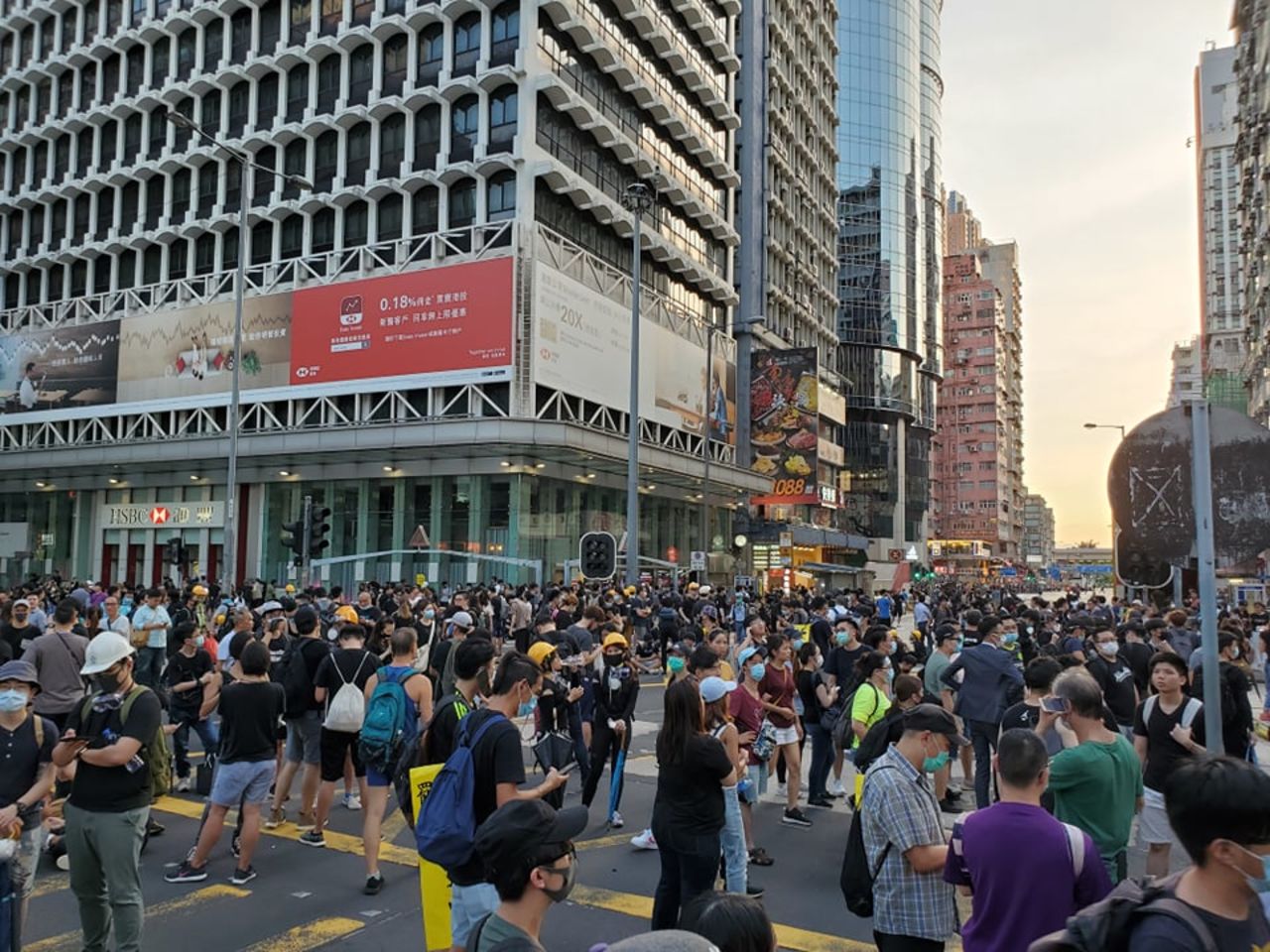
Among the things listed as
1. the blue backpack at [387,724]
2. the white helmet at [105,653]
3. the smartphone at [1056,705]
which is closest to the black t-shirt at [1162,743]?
the smartphone at [1056,705]

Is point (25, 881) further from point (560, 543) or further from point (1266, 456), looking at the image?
point (560, 543)

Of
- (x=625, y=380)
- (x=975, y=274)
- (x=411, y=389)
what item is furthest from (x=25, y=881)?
(x=975, y=274)

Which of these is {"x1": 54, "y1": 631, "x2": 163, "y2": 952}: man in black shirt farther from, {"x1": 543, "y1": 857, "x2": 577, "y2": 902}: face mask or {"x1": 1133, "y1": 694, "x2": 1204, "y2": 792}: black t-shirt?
{"x1": 1133, "y1": 694, "x2": 1204, "y2": 792}: black t-shirt

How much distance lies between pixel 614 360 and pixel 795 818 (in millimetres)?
33148

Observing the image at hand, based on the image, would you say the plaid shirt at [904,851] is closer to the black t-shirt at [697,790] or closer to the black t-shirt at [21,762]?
the black t-shirt at [697,790]

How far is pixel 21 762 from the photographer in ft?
16.4

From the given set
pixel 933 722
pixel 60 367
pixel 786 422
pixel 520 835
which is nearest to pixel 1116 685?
pixel 933 722

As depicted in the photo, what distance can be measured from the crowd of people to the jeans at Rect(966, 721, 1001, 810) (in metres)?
0.02

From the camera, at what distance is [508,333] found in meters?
35.1

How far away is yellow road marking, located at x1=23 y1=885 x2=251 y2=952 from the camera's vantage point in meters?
5.82

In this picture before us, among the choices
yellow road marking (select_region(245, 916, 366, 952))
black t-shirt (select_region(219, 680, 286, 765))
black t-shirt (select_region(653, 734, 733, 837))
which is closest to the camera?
black t-shirt (select_region(653, 734, 733, 837))

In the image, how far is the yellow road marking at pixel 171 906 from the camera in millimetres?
5824

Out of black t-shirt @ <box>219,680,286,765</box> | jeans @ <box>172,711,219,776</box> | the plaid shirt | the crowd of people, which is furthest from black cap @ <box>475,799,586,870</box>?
jeans @ <box>172,711,219,776</box>

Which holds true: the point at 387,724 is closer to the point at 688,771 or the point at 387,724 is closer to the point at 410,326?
the point at 688,771
